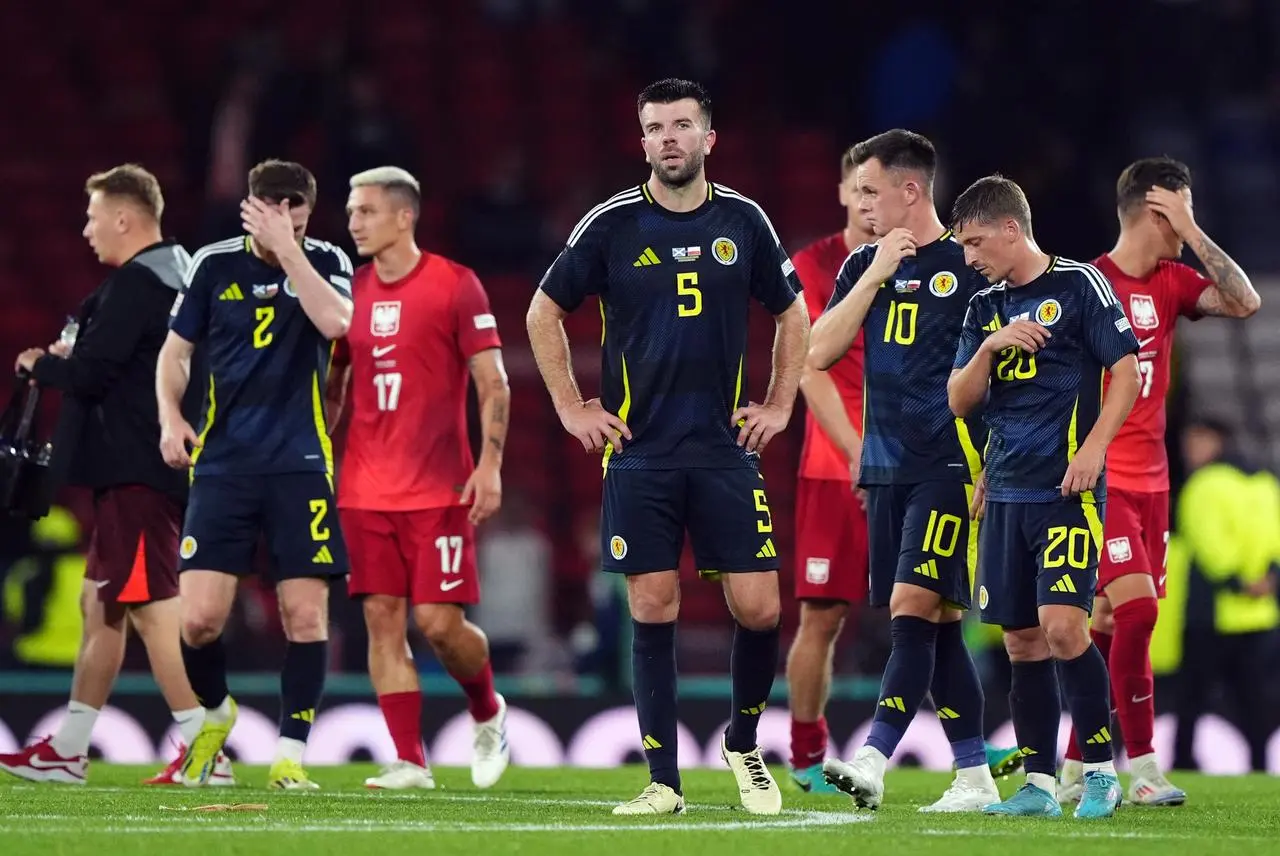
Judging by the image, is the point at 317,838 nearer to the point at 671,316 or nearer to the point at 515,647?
the point at 671,316

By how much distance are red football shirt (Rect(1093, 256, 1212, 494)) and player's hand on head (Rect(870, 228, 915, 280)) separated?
3.92 feet

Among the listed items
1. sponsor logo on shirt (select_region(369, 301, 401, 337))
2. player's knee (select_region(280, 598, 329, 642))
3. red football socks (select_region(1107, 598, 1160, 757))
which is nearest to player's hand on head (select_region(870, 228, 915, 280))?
red football socks (select_region(1107, 598, 1160, 757))

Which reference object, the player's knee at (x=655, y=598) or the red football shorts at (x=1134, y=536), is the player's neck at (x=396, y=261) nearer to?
the player's knee at (x=655, y=598)

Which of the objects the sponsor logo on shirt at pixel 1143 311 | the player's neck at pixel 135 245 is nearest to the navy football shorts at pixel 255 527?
the player's neck at pixel 135 245

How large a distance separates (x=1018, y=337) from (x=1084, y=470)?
1.64ft

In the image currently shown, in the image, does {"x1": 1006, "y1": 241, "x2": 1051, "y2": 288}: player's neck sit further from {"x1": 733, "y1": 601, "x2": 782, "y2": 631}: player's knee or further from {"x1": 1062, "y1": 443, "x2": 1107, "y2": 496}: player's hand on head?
{"x1": 733, "y1": 601, "x2": 782, "y2": 631}: player's knee

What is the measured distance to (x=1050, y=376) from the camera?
7254 millimetres

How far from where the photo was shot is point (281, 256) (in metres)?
8.53

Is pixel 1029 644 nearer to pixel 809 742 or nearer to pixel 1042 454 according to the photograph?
pixel 1042 454

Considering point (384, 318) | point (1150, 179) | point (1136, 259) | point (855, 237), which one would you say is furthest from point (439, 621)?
point (1150, 179)

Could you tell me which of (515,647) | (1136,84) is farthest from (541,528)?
(1136,84)

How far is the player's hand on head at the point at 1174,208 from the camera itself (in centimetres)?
828

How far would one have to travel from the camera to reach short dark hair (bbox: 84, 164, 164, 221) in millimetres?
9312

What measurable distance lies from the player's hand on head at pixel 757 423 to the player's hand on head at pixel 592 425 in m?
0.39
